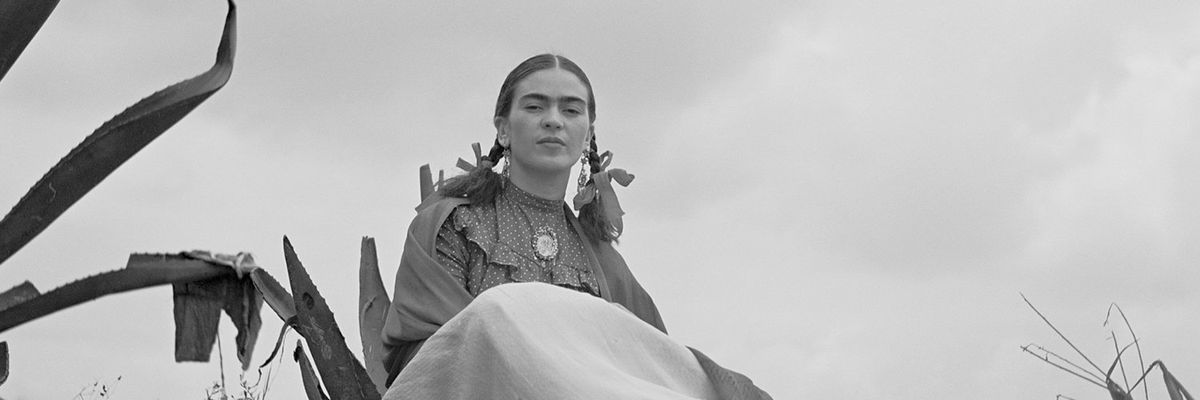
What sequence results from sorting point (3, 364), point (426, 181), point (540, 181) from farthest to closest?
point (426, 181) → point (540, 181) → point (3, 364)

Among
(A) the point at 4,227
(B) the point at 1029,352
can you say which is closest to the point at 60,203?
(A) the point at 4,227

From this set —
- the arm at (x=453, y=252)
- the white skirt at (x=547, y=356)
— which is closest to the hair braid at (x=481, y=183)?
the arm at (x=453, y=252)

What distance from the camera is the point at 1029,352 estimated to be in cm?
150

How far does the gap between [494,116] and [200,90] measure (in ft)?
5.40

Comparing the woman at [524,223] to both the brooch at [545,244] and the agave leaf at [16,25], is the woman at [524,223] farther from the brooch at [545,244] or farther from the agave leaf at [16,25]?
the agave leaf at [16,25]

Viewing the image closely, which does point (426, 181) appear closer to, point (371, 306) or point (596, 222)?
point (596, 222)

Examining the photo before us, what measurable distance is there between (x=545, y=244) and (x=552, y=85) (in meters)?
0.38

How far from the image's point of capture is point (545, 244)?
3.31 meters

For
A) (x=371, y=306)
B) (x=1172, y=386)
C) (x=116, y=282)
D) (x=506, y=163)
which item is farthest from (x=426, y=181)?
(x=1172, y=386)

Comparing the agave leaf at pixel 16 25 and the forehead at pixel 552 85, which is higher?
the forehead at pixel 552 85

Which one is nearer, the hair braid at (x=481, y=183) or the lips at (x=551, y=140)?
the lips at (x=551, y=140)

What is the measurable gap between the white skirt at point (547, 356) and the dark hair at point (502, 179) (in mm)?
1810

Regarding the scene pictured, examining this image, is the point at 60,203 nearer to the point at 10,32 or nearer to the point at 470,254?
the point at 10,32

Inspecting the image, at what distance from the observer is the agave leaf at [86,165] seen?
174cm
